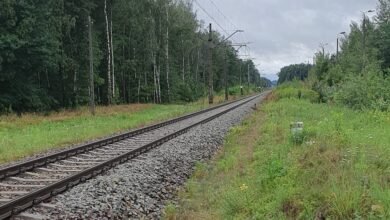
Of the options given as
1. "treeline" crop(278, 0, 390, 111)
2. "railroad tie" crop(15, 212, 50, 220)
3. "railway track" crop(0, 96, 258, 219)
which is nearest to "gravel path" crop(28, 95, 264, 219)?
"railroad tie" crop(15, 212, 50, 220)

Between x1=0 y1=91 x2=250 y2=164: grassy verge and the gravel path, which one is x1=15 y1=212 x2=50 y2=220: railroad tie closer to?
the gravel path

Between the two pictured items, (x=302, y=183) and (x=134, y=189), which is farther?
(x=134, y=189)

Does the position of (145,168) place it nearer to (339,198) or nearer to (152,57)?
(339,198)

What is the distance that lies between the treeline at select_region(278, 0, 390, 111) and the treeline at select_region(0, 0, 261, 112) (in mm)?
17476

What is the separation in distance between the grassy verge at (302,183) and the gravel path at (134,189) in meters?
0.43

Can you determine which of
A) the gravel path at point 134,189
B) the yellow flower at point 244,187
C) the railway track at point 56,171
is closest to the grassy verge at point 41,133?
the railway track at point 56,171

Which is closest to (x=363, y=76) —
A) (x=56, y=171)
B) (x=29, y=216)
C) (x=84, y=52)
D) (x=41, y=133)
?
(x=41, y=133)

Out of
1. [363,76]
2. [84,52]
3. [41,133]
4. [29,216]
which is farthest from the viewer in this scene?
[84,52]

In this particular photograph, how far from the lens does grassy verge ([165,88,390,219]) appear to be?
6.61 m

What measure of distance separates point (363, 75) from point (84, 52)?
26.9m

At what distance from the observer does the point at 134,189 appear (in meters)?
10.1

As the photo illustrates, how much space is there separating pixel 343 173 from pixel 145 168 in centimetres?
582

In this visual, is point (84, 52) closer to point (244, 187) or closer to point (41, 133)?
point (41, 133)

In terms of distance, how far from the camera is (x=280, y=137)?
15.8 m
